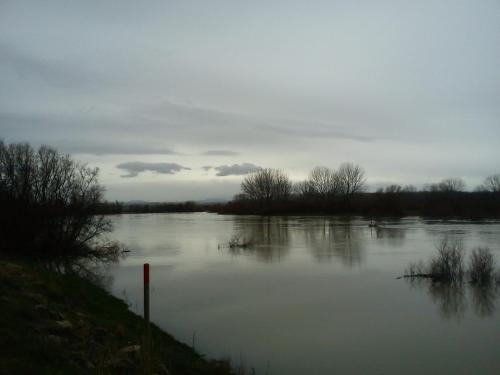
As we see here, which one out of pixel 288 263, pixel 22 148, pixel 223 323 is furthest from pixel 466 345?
pixel 22 148

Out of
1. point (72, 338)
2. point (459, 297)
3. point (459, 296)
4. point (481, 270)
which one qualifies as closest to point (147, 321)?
point (72, 338)

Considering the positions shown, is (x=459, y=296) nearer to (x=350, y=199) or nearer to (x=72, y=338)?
(x=72, y=338)

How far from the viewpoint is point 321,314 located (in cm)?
962

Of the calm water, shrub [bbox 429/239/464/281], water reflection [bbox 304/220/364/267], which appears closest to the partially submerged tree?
A: the calm water

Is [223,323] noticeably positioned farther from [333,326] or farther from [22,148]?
[22,148]

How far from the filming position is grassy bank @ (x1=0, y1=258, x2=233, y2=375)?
4.53 m

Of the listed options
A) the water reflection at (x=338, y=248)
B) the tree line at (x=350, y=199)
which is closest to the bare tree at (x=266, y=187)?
the tree line at (x=350, y=199)

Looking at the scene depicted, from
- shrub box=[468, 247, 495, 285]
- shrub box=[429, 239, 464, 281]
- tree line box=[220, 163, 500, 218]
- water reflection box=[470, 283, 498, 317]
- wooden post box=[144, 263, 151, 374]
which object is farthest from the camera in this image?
tree line box=[220, 163, 500, 218]

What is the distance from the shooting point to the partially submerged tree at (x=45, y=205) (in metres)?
19.8

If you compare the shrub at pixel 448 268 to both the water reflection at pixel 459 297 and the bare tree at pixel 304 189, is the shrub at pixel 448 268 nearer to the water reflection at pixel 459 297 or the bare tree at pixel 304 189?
the water reflection at pixel 459 297

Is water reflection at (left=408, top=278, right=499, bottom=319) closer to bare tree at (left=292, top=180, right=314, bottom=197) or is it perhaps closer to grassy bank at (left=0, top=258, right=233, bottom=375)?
grassy bank at (left=0, top=258, right=233, bottom=375)

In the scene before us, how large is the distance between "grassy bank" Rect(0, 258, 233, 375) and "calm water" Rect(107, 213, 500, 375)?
3.02ft

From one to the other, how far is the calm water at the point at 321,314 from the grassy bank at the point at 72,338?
36.3 inches

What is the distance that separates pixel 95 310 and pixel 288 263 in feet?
29.9
